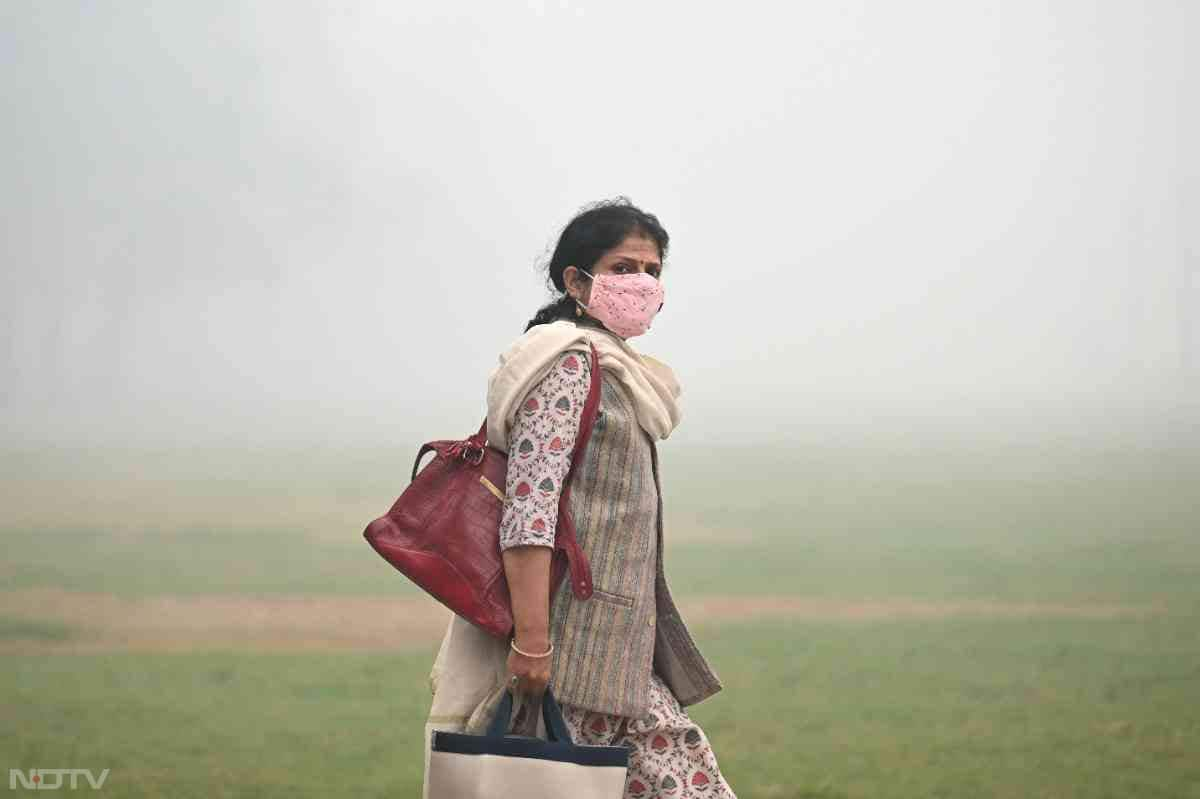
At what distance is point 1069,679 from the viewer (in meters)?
5.03

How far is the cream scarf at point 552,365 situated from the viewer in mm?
1492

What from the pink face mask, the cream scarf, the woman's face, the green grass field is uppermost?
the woman's face

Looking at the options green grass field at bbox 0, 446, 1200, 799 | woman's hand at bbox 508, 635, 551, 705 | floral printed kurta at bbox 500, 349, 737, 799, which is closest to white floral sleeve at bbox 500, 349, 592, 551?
floral printed kurta at bbox 500, 349, 737, 799

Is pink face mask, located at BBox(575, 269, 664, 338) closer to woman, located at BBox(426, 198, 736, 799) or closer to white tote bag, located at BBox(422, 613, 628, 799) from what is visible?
woman, located at BBox(426, 198, 736, 799)

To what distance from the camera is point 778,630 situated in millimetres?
5363

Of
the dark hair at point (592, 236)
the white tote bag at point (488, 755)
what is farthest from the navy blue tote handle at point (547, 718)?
the dark hair at point (592, 236)

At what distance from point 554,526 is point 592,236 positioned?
379 millimetres

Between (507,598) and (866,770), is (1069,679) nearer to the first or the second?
(866,770)

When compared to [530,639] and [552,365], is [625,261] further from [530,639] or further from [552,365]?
[530,639]

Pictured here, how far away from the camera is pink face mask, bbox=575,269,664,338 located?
1.62 m

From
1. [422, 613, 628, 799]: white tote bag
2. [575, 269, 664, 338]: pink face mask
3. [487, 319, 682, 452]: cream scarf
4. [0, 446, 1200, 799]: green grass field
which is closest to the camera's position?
[422, 613, 628, 799]: white tote bag

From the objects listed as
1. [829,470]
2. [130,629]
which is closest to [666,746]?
[130,629]

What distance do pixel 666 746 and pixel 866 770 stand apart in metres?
2.75

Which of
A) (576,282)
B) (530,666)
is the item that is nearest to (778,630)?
(576,282)
